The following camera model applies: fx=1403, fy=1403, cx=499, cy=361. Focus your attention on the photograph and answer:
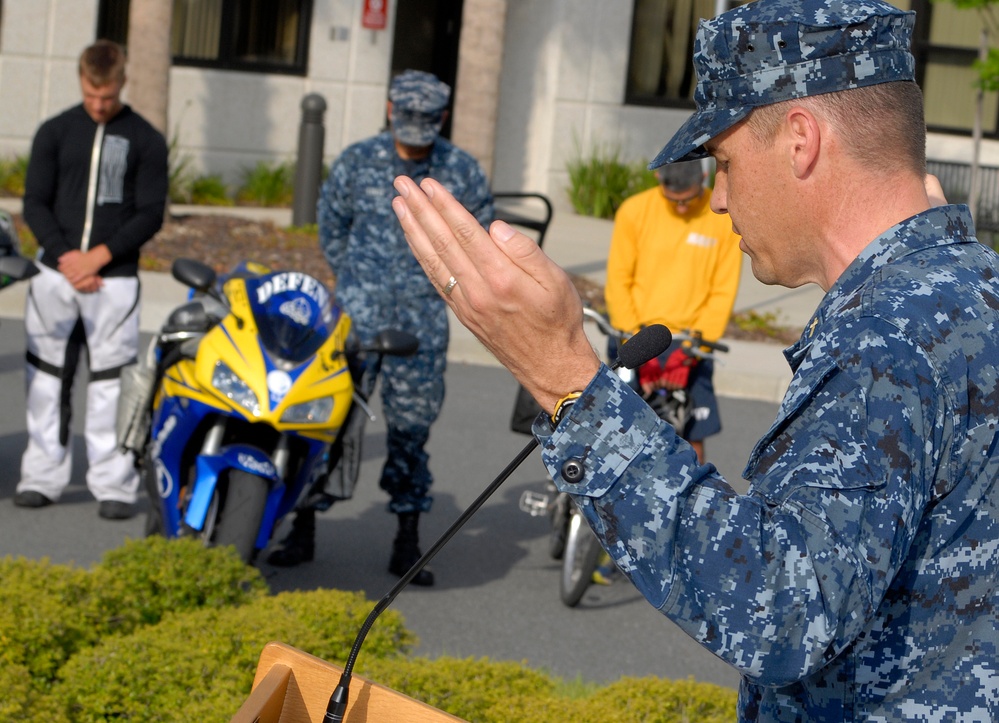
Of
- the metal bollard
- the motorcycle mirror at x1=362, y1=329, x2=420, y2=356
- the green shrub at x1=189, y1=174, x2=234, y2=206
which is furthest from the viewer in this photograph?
the green shrub at x1=189, y1=174, x2=234, y2=206

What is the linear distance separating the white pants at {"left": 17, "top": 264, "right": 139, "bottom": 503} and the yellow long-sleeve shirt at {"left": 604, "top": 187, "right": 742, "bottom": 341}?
8.04ft

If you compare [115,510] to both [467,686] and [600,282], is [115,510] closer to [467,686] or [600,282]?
[467,686]

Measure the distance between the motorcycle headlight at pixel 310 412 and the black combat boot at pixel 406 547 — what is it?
1.33m

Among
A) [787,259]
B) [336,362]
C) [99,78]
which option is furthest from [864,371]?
[99,78]

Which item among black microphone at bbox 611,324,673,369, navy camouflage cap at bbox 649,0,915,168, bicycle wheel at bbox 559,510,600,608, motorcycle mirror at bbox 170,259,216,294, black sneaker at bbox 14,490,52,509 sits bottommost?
black sneaker at bbox 14,490,52,509

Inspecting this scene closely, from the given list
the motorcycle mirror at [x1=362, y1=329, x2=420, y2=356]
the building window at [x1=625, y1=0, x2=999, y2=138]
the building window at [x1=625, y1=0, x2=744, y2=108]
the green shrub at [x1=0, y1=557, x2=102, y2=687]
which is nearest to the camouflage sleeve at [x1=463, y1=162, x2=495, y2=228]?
the motorcycle mirror at [x1=362, y1=329, x2=420, y2=356]

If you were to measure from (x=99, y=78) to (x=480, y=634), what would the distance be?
130 inches

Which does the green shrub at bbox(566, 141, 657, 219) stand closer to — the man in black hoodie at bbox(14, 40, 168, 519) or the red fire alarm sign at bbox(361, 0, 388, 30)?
the red fire alarm sign at bbox(361, 0, 388, 30)

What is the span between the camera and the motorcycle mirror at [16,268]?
620cm

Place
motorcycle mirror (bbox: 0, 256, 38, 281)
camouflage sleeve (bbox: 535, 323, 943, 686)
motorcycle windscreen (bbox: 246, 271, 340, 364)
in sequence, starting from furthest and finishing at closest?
motorcycle mirror (bbox: 0, 256, 38, 281) < motorcycle windscreen (bbox: 246, 271, 340, 364) < camouflage sleeve (bbox: 535, 323, 943, 686)

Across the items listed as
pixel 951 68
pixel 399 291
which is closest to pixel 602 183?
pixel 951 68

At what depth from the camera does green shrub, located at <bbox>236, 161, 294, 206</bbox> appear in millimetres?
16922

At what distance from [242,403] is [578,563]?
73.4 inches

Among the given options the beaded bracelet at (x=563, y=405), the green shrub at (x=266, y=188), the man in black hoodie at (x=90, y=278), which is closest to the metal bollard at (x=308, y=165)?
the green shrub at (x=266, y=188)
